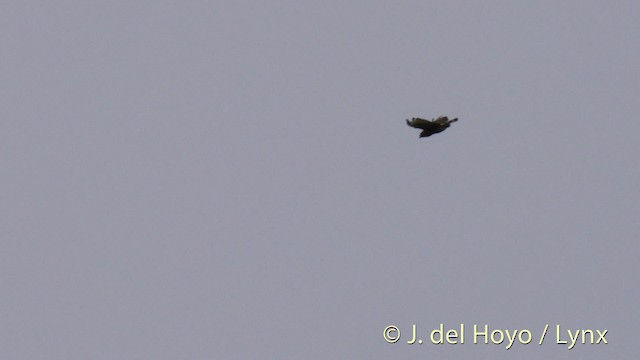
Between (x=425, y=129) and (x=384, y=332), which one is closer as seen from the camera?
(x=425, y=129)

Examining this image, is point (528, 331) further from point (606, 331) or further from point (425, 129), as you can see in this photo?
point (425, 129)

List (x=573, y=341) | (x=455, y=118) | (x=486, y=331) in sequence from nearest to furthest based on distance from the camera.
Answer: (x=455, y=118) → (x=573, y=341) → (x=486, y=331)

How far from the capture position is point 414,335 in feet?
186

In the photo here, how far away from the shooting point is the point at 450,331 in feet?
192

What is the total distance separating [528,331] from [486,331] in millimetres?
1685

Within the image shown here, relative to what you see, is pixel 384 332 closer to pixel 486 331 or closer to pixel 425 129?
pixel 486 331

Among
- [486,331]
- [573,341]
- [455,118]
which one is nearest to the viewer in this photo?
[455,118]

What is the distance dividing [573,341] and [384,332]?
23.8ft

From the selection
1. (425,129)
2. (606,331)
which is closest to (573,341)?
(606,331)

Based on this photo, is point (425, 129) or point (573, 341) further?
point (573, 341)

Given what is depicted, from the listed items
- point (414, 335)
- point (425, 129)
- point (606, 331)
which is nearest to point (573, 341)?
point (606, 331)

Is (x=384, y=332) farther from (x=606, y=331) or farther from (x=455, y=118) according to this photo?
(x=455, y=118)

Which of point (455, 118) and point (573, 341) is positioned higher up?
point (455, 118)

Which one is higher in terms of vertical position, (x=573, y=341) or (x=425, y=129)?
(x=425, y=129)
